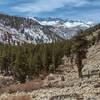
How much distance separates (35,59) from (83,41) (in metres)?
54.9

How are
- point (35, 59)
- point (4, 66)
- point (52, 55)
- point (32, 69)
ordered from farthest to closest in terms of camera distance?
point (4, 66) → point (52, 55) → point (35, 59) → point (32, 69)

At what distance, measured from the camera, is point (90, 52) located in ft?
415

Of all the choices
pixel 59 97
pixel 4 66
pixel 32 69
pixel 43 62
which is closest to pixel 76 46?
pixel 59 97

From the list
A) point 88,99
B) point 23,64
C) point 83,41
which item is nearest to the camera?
point 88,99

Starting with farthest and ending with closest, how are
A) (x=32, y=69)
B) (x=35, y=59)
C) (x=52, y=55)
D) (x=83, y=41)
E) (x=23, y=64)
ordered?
(x=52, y=55)
(x=35, y=59)
(x=32, y=69)
(x=23, y=64)
(x=83, y=41)

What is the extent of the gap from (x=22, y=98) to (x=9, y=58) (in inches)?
4508

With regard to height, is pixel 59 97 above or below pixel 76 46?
below

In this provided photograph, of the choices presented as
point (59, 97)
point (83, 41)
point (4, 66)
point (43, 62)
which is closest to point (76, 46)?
point (83, 41)

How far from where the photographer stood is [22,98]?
110 ft

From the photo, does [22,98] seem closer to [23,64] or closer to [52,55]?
[23,64]

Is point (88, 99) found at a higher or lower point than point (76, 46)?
lower

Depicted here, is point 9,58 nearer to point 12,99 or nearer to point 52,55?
point 52,55

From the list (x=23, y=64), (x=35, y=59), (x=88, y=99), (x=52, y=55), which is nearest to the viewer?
(x=88, y=99)

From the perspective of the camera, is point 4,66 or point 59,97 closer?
point 59,97
